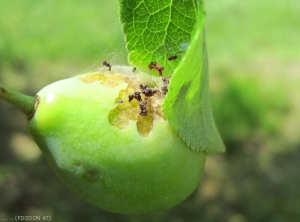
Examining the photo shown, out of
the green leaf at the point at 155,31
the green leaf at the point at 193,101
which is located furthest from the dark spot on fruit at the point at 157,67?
the green leaf at the point at 193,101

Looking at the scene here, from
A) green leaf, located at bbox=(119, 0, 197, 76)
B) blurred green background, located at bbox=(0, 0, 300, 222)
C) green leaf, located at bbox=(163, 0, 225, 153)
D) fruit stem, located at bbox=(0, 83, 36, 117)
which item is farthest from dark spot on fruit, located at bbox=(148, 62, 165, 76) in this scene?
blurred green background, located at bbox=(0, 0, 300, 222)

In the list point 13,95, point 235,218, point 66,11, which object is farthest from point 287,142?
point 13,95

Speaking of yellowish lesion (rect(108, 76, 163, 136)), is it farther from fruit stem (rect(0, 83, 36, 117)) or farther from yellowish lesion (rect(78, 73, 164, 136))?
fruit stem (rect(0, 83, 36, 117))

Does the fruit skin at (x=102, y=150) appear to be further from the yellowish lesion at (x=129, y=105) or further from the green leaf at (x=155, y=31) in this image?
the green leaf at (x=155, y=31)

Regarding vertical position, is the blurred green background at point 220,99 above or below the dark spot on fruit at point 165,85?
below

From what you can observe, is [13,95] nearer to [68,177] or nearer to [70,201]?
[68,177]

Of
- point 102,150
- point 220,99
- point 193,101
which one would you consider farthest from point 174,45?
point 220,99
